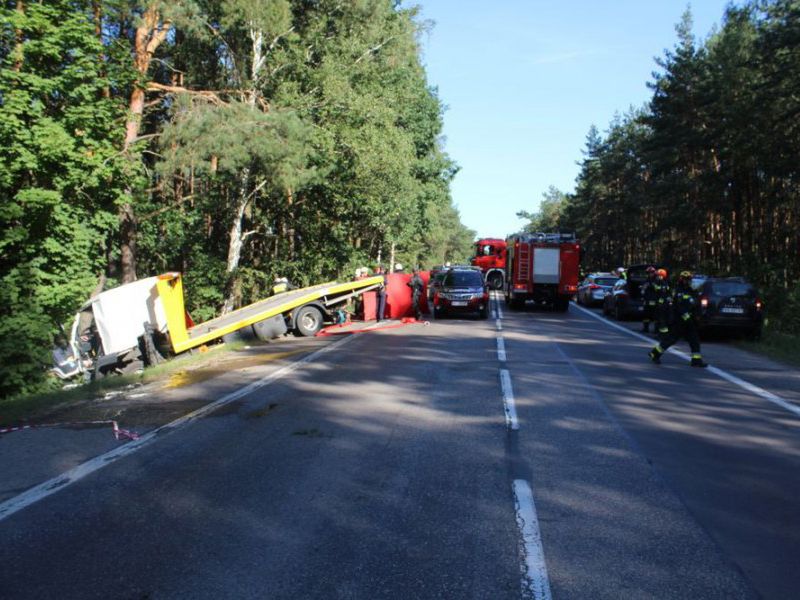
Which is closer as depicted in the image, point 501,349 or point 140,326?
point 501,349

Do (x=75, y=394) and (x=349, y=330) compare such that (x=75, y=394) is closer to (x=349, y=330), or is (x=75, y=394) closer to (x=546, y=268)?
(x=349, y=330)

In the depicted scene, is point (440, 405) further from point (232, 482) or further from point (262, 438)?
point (232, 482)

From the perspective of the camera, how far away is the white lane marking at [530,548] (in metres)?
3.68

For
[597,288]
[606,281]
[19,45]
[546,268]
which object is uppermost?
[19,45]

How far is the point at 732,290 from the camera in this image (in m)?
16.7

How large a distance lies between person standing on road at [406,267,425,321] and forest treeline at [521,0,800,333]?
11.3m

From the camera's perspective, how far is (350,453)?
647cm

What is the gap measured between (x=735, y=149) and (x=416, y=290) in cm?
2109

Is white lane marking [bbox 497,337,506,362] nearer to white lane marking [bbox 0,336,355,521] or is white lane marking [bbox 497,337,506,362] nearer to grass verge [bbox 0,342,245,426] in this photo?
white lane marking [bbox 0,336,355,521]

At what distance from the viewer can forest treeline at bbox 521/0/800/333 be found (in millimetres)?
29547

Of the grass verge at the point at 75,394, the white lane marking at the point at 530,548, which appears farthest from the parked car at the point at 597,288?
the white lane marking at the point at 530,548

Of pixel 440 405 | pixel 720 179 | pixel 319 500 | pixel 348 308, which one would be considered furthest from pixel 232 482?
pixel 720 179

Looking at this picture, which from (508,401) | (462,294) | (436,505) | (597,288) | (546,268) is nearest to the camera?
(436,505)

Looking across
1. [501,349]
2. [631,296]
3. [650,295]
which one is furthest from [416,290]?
[501,349]
